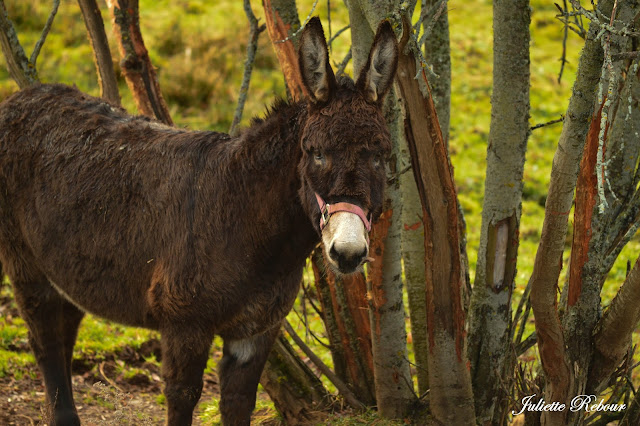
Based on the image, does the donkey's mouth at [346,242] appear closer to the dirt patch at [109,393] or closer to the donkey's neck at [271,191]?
the donkey's neck at [271,191]

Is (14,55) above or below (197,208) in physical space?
above

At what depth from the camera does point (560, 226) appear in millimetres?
3188

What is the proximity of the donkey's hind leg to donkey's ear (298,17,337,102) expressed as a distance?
2.15 metres

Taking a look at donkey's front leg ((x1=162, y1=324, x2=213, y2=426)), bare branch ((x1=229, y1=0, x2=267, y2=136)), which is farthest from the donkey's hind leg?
bare branch ((x1=229, y1=0, x2=267, y2=136))

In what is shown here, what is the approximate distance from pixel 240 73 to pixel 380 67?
7.64 m

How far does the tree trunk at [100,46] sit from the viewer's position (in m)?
4.60

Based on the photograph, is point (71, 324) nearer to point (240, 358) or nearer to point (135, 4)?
point (240, 358)

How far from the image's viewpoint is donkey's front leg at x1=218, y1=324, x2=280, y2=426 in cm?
360

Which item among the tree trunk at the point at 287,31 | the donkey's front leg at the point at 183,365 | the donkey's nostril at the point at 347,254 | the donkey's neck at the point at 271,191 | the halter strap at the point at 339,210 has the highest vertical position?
the tree trunk at the point at 287,31

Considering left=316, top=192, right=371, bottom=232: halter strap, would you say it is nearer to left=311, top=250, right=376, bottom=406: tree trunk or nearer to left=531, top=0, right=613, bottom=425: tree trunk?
left=531, top=0, right=613, bottom=425: tree trunk

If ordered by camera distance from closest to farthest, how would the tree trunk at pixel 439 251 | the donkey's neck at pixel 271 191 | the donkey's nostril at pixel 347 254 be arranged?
1. the donkey's nostril at pixel 347 254
2. the tree trunk at pixel 439 251
3. the donkey's neck at pixel 271 191

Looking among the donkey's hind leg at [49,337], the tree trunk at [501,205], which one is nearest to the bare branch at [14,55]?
the donkey's hind leg at [49,337]

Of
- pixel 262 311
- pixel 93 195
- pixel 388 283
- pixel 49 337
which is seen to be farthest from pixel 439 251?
pixel 49 337

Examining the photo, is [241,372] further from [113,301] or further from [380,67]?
[380,67]
